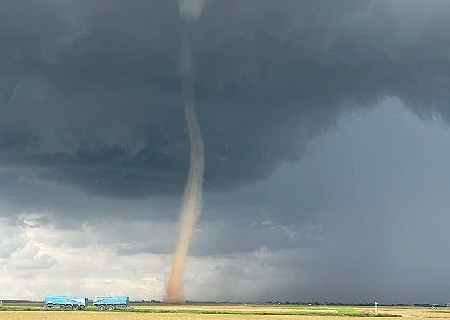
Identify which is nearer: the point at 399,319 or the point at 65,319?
the point at 65,319

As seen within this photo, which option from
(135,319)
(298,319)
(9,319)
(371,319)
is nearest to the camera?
(9,319)

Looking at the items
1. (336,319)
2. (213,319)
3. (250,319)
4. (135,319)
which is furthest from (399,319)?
(135,319)

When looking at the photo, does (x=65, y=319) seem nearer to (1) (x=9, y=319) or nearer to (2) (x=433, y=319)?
(1) (x=9, y=319)

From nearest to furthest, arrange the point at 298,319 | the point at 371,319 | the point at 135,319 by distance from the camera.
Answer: the point at 135,319 < the point at 298,319 < the point at 371,319

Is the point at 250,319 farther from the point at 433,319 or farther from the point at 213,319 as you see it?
the point at 433,319

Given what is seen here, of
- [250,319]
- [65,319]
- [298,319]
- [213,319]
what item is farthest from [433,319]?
[65,319]

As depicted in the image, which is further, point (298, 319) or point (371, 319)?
point (371, 319)

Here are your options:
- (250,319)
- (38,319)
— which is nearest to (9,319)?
(38,319)
